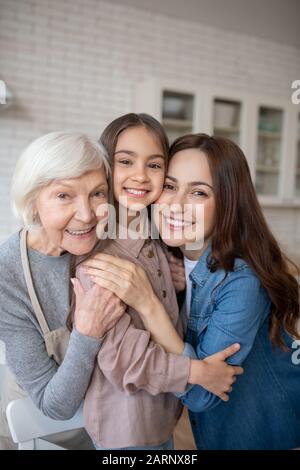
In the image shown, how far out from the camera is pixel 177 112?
2084 mm

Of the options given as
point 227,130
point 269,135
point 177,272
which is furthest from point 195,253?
point 269,135

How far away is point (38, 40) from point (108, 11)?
0.43 metres

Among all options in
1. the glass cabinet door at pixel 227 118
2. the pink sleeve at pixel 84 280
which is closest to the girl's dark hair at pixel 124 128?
the pink sleeve at pixel 84 280

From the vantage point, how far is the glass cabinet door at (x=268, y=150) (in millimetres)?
2379

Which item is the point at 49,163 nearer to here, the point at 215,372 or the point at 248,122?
the point at 215,372

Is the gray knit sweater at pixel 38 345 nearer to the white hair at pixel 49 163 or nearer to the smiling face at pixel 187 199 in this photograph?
the white hair at pixel 49 163

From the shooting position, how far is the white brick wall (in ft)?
6.24

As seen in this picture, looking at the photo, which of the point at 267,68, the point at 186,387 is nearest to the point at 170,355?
the point at 186,387

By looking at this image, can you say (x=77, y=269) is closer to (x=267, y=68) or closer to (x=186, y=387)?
(x=186, y=387)

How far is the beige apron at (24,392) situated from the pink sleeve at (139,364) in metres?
0.09

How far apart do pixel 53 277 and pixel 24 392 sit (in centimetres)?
26

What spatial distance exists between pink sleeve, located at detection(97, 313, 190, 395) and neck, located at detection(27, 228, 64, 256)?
0.56 feet

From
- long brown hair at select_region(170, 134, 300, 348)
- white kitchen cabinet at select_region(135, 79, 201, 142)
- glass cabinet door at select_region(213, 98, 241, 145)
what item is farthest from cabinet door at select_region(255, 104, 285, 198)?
long brown hair at select_region(170, 134, 300, 348)

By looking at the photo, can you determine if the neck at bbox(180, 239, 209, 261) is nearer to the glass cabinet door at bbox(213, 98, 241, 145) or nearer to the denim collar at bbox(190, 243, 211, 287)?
the denim collar at bbox(190, 243, 211, 287)
